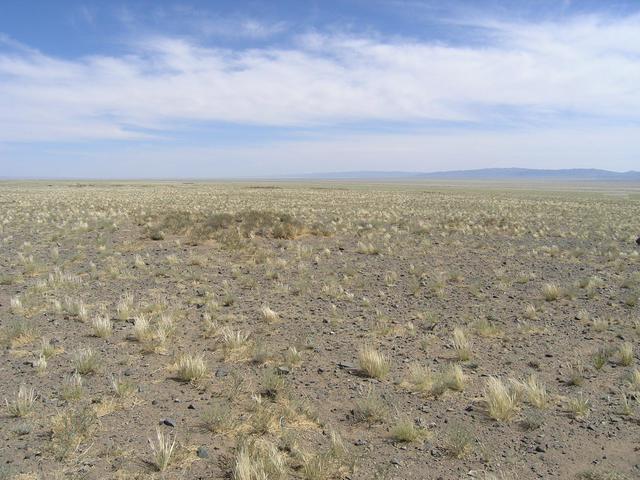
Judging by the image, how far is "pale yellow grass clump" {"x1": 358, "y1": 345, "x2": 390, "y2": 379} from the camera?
6.48 meters

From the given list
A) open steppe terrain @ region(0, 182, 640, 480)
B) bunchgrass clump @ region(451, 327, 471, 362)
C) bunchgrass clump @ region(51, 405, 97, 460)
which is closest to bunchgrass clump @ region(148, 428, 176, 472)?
open steppe terrain @ region(0, 182, 640, 480)

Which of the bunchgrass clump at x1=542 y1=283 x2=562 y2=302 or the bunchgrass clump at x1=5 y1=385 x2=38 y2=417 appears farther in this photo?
the bunchgrass clump at x1=542 y1=283 x2=562 y2=302

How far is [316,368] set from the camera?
22.2 feet

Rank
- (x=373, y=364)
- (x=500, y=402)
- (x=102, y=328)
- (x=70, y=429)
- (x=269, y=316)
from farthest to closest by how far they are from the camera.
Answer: (x=269, y=316)
(x=102, y=328)
(x=373, y=364)
(x=500, y=402)
(x=70, y=429)

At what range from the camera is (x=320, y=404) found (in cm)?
566

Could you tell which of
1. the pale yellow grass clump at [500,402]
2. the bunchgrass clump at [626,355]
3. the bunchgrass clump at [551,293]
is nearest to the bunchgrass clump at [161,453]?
the pale yellow grass clump at [500,402]

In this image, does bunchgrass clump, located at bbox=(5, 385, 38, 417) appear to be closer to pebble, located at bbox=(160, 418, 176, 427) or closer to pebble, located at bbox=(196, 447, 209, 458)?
pebble, located at bbox=(160, 418, 176, 427)

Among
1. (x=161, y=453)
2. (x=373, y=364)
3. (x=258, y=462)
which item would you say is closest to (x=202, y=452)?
(x=161, y=453)

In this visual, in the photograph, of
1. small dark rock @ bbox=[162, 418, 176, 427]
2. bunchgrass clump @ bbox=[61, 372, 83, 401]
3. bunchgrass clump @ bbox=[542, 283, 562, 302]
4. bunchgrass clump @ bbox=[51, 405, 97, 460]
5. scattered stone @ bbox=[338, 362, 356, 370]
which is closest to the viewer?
bunchgrass clump @ bbox=[51, 405, 97, 460]

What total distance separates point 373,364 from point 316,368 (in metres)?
0.85

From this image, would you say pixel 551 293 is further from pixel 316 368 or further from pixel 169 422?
pixel 169 422

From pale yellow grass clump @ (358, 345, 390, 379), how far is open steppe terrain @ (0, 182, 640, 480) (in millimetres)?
52

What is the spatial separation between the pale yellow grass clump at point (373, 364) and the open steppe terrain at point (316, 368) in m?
0.05

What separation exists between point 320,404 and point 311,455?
1238mm
